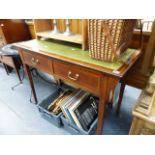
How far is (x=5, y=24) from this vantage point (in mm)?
1907

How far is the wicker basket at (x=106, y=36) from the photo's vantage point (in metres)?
0.66

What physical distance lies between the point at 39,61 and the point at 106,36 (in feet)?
2.05

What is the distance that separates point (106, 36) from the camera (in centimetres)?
69

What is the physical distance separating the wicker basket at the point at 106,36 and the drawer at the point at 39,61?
1.29 feet

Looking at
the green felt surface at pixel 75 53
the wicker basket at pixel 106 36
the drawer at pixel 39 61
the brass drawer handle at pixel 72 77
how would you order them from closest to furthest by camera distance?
the wicker basket at pixel 106 36 < the green felt surface at pixel 75 53 < the brass drawer handle at pixel 72 77 < the drawer at pixel 39 61

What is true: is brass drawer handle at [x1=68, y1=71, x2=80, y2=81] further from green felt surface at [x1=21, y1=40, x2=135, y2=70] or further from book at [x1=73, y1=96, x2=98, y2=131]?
book at [x1=73, y1=96, x2=98, y2=131]

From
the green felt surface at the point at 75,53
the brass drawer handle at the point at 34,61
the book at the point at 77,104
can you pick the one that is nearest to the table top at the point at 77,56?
the green felt surface at the point at 75,53

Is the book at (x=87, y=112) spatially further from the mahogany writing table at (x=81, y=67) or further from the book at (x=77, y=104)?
the mahogany writing table at (x=81, y=67)

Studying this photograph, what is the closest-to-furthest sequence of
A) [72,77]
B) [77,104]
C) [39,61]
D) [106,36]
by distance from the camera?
1. [106,36]
2. [72,77]
3. [39,61]
4. [77,104]

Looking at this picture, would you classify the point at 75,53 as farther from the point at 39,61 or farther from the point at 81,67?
the point at 39,61

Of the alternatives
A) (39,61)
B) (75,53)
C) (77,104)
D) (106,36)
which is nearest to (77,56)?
(75,53)

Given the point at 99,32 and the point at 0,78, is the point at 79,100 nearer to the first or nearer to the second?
the point at 99,32
